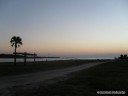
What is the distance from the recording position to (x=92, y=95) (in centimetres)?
1200

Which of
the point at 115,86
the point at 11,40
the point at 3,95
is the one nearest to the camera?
the point at 3,95

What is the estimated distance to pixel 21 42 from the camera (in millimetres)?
46281

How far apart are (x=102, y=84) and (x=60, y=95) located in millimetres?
5442

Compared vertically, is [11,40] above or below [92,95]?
above

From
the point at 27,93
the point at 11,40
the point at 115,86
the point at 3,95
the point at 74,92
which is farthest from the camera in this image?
the point at 11,40

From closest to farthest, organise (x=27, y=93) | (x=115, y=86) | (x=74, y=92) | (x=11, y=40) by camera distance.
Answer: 1. (x=27, y=93)
2. (x=74, y=92)
3. (x=115, y=86)
4. (x=11, y=40)

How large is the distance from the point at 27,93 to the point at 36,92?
0.59m

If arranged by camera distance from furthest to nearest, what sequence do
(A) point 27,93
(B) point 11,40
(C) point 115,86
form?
1. (B) point 11,40
2. (C) point 115,86
3. (A) point 27,93

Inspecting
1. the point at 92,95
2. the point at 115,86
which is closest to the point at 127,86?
the point at 115,86

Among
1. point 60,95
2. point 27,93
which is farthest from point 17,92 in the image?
point 60,95

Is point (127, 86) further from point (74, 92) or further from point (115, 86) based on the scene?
point (74, 92)

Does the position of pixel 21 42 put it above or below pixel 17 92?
above

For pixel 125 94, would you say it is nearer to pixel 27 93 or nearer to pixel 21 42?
pixel 27 93

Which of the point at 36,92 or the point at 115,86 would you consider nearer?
the point at 36,92
